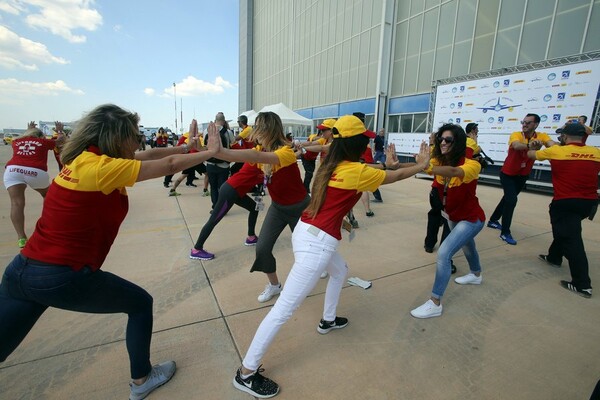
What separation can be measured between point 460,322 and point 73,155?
3283 millimetres

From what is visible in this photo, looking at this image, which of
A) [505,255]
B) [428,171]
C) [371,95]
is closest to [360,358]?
[428,171]

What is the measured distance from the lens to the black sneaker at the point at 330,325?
8.60ft

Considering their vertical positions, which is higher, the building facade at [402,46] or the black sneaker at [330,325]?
the building facade at [402,46]

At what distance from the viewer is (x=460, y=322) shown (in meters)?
2.84

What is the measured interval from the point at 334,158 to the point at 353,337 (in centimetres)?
155

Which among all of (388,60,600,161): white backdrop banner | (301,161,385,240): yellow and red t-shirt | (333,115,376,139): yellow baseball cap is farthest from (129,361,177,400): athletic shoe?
(388,60,600,161): white backdrop banner

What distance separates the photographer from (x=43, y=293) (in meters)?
1.55

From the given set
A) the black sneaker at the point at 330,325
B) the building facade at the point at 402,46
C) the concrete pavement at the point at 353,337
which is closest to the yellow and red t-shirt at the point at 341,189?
the black sneaker at the point at 330,325

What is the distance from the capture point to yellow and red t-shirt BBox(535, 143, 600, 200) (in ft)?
11.4

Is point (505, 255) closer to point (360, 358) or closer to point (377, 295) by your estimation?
point (377, 295)

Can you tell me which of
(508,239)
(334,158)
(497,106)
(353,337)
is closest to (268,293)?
(353,337)

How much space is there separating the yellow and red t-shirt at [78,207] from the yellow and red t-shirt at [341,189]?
117 centimetres

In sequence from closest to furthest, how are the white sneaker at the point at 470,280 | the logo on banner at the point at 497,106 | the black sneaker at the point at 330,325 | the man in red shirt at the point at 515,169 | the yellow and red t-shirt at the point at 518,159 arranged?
the black sneaker at the point at 330,325 → the white sneaker at the point at 470,280 → the man in red shirt at the point at 515,169 → the yellow and red t-shirt at the point at 518,159 → the logo on banner at the point at 497,106

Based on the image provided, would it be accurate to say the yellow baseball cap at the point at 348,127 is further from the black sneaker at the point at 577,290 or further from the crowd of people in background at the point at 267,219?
the black sneaker at the point at 577,290
